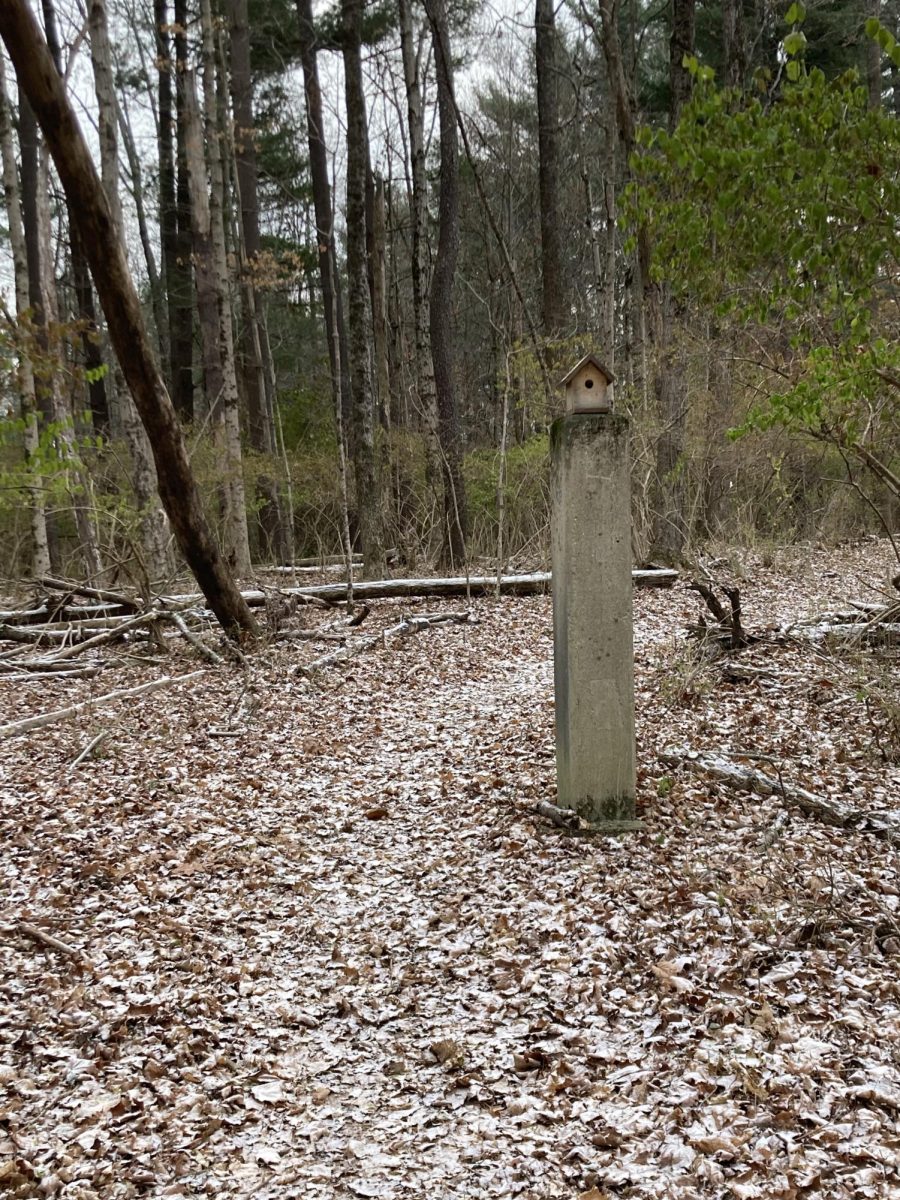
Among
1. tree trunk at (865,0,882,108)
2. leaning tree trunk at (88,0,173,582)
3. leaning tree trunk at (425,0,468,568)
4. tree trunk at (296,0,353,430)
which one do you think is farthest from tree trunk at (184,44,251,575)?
tree trunk at (865,0,882,108)

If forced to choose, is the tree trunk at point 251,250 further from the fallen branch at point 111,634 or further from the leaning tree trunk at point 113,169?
the fallen branch at point 111,634

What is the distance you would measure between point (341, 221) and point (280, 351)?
14.2 ft

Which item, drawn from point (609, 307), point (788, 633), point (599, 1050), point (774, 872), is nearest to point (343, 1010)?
point (599, 1050)

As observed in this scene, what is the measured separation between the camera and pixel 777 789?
4.59 meters

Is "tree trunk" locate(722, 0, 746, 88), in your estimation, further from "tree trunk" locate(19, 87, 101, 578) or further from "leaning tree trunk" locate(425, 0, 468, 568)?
"tree trunk" locate(19, 87, 101, 578)

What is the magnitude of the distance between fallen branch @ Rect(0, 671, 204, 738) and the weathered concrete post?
4.21 metres

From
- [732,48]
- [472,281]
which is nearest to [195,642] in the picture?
[732,48]

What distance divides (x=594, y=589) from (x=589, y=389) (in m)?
0.96

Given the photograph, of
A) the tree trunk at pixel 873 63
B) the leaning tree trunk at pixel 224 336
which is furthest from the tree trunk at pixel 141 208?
the tree trunk at pixel 873 63

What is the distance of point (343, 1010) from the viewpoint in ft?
10.7

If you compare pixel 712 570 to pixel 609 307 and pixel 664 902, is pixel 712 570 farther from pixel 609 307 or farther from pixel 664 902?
pixel 664 902

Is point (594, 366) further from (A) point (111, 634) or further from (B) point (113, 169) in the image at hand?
(B) point (113, 169)

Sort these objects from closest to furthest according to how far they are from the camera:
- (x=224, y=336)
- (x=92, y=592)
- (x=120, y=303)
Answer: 1. (x=120, y=303)
2. (x=92, y=592)
3. (x=224, y=336)

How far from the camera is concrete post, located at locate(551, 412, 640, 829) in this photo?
4.19 m
